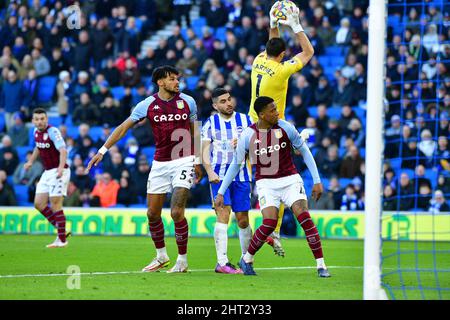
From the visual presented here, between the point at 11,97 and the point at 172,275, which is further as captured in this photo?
the point at 11,97

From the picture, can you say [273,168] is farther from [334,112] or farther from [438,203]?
[334,112]

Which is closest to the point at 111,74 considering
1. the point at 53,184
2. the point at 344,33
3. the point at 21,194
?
the point at 21,194

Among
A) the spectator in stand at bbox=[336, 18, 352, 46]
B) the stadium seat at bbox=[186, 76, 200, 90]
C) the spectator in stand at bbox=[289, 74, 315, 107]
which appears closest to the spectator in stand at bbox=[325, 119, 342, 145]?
the spectator in stand at bbox=[289, 74, 315, 107]

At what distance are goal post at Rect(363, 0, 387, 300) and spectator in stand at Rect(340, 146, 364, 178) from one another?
44.1 feet

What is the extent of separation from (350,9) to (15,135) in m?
9.89

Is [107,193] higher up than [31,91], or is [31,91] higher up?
[31,91]

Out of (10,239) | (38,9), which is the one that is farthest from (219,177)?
(38,9)

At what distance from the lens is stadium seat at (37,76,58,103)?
26938mm

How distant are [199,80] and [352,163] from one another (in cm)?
496

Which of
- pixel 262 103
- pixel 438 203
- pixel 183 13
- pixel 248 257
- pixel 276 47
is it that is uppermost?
pixel 183 13

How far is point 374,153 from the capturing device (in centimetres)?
813

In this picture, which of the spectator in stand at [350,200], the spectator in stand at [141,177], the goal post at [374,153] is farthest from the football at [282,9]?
the spectator in stand at [141,177]

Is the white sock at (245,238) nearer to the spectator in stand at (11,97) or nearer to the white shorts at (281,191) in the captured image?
the white shorts at (281,191)

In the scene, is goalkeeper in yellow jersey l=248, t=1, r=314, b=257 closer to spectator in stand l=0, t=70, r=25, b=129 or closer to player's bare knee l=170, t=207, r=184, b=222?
player's bare knee l=170, t=207, r=184, b=222
